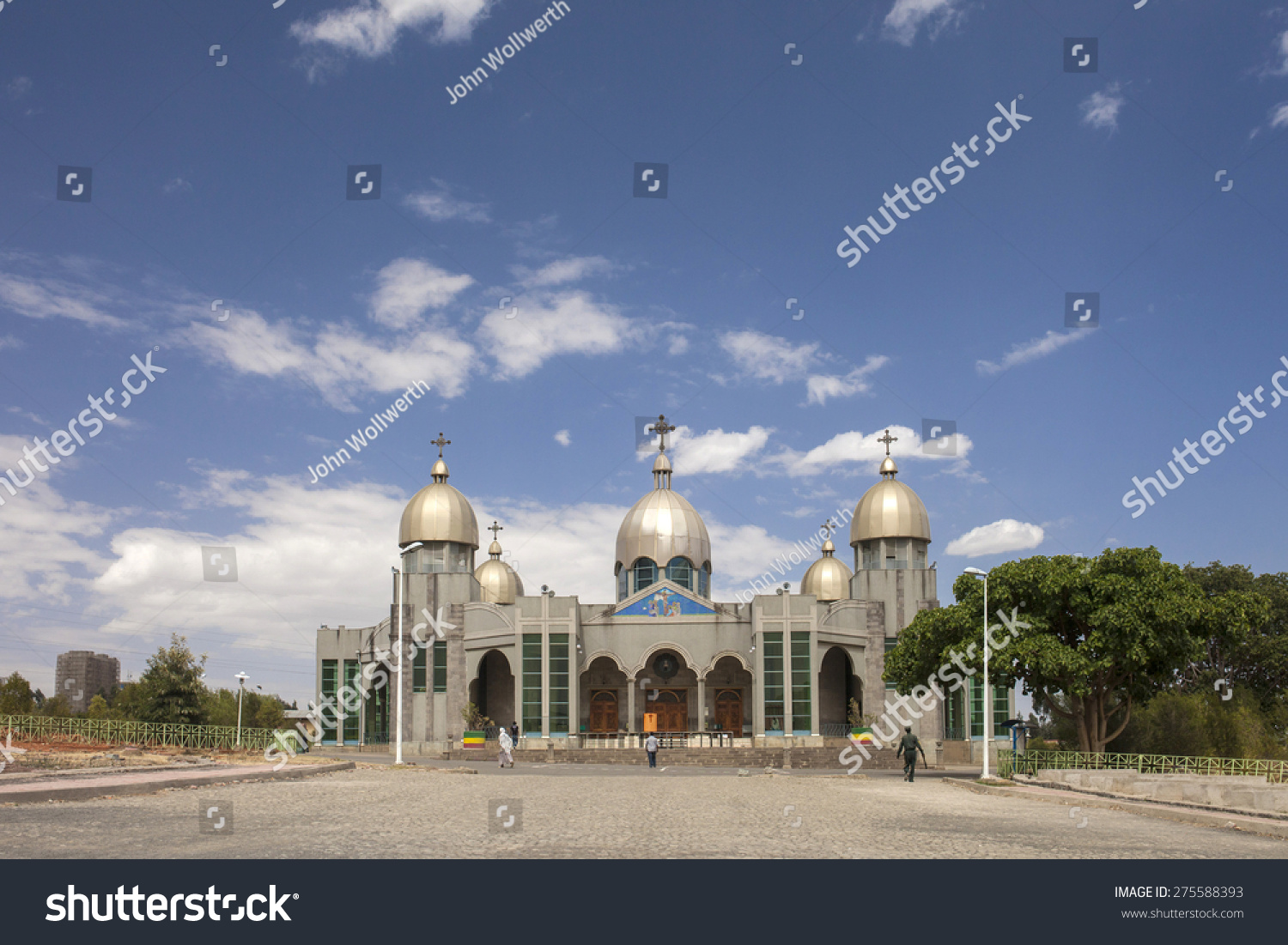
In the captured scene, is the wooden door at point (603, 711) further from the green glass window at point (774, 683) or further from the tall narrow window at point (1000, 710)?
the tall narrow window at point (1000, 710)

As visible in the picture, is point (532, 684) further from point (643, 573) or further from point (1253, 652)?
point (1253, 652)

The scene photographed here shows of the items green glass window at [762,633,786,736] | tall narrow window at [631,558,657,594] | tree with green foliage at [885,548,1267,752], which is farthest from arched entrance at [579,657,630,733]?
tree with green foliage at [885,548,1267,752]

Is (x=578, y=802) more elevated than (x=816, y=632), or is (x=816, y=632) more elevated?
(x=816, y=632)

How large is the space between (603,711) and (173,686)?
68.8ft

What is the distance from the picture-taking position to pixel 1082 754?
30625 millimetres

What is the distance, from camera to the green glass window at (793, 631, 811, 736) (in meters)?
50.1

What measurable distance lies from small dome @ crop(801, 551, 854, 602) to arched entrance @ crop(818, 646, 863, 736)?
6673 millimetres

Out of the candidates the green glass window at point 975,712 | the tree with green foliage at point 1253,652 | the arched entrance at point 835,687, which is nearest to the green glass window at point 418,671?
the arched entrance at point 835,687

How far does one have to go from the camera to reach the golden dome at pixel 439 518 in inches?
2333

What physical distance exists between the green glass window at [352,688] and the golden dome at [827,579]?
27.6m

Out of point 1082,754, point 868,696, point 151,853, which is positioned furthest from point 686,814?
point 868,696

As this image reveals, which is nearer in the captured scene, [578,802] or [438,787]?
[578,802]

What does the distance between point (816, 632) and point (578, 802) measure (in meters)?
33.6

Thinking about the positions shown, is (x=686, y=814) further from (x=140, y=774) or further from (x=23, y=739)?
(x=23, y=739)
